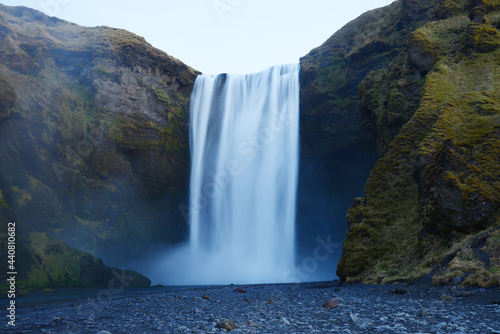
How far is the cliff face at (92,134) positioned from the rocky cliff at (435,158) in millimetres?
21846

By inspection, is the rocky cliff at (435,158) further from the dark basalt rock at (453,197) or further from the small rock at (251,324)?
the small rock at (251,324)

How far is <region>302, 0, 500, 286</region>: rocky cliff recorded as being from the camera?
12.5 metres

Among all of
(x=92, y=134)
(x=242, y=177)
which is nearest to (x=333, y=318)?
(x=242, y=177)

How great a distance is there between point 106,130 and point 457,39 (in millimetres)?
30661

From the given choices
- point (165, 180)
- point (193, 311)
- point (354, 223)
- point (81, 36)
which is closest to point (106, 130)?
point (165, 180)

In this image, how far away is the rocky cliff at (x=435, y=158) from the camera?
12.5 metres

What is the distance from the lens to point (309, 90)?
36.0 metres

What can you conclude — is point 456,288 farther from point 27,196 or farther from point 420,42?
point 27,196
